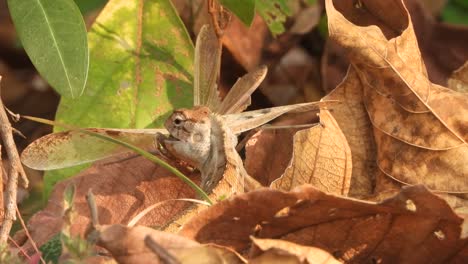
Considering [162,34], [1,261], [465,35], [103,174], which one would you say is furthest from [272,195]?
[465,35]

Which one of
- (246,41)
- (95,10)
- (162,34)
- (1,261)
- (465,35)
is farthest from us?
(465,35)

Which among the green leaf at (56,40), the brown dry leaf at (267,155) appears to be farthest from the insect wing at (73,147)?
the brown dry leaf at (267,155)

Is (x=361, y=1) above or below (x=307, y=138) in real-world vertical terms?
above

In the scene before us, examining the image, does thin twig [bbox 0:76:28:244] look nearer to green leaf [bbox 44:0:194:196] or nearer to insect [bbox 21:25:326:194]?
insect [bbox 21:25:326:194]

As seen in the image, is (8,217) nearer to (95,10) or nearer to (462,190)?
(462,190)

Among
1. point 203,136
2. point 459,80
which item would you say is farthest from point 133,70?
point 459,80

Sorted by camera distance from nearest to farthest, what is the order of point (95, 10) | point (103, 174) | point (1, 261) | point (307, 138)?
point (1, 261) → point (307, 138) → point (103, 174) → point (95, 10)

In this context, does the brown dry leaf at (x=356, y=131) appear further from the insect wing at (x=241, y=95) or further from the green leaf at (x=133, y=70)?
the green leaf at (x=133, y=70)
